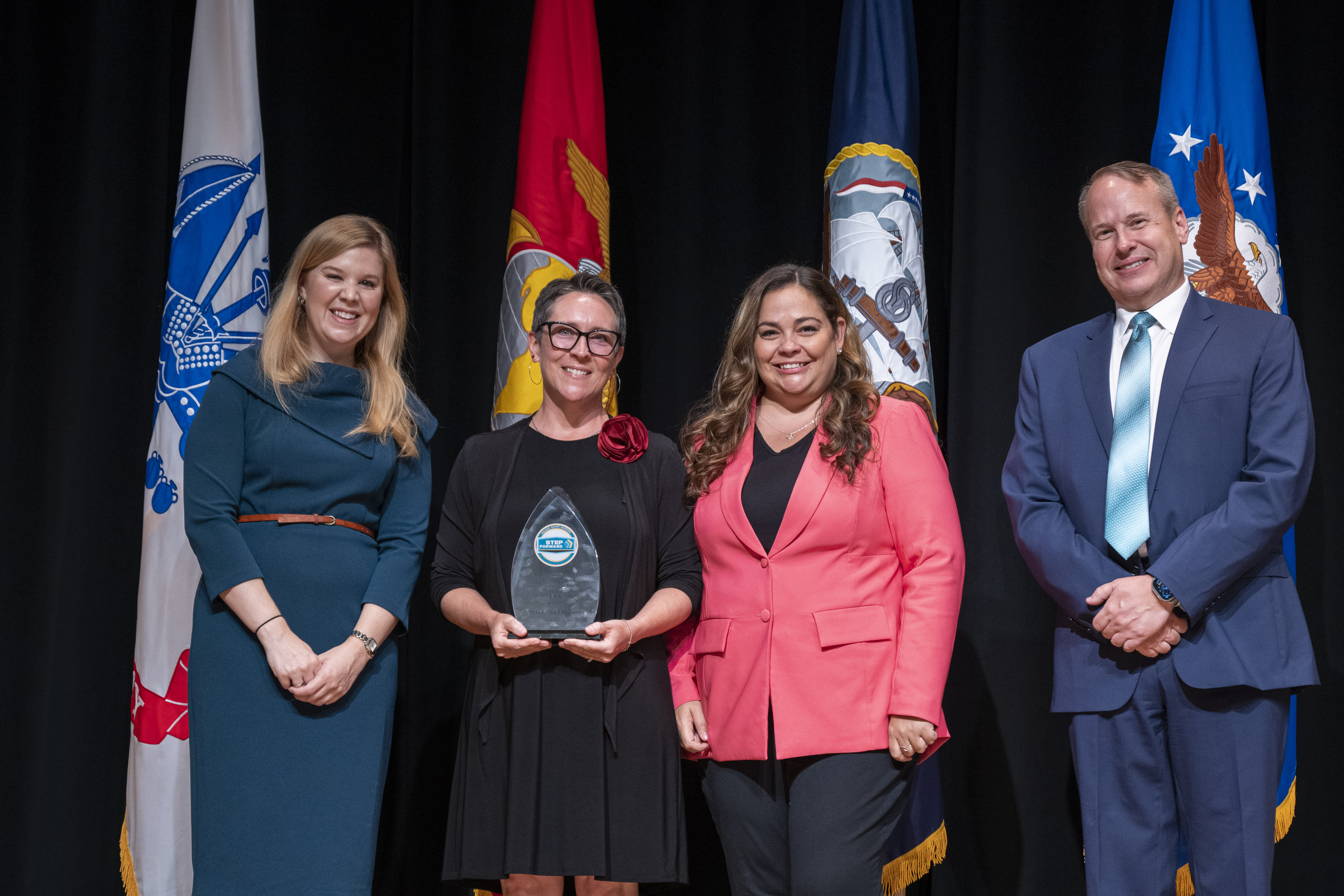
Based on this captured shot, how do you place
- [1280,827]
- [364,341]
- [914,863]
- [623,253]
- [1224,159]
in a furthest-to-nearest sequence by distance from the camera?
[623,253] < [1224,159] < [914,863] < [1280,827] < [364,341]

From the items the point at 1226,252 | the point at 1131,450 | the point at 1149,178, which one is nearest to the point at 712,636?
the point at 1131,450

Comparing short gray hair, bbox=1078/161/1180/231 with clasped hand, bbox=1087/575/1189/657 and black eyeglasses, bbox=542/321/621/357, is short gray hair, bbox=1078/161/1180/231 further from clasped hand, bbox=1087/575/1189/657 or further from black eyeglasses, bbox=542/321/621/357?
black eyeglasses, bbox=542/321/621/357

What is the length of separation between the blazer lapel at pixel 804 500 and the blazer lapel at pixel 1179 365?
24.8 inches

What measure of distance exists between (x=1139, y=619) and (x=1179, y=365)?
20.6 inches

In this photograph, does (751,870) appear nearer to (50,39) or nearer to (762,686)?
(762,686)

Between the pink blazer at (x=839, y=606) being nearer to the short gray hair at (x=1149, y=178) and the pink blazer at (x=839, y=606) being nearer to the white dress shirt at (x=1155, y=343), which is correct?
the white dress shirt at (x=1155, y=343)

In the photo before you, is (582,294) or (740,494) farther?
(582,294)

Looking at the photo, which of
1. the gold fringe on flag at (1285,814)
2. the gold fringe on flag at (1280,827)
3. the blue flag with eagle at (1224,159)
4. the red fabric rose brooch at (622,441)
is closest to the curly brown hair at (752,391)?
the red fabric rose brooch at (622,441)

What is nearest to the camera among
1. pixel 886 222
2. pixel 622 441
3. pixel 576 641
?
pixel 576 641

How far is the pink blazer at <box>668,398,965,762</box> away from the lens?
201cm

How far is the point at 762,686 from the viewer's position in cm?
204

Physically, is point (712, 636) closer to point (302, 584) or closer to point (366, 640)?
point (366, 640)

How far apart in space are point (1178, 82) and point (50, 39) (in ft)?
12.0

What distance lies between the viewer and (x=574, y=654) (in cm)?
219
